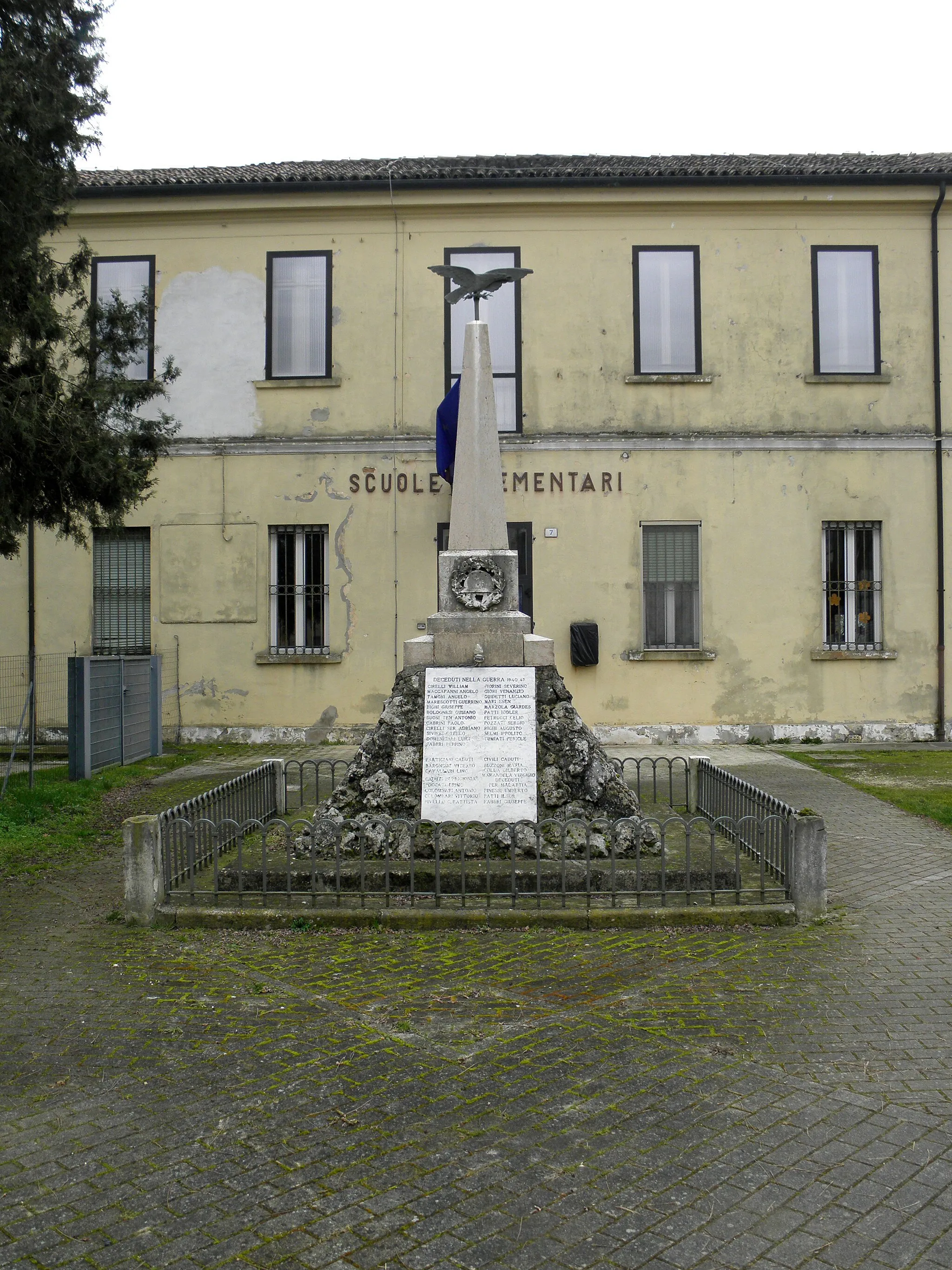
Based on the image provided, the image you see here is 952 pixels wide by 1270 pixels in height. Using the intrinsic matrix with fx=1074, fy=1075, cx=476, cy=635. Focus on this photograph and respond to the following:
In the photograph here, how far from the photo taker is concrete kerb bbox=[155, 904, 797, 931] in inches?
257

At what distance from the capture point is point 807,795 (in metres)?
11.5

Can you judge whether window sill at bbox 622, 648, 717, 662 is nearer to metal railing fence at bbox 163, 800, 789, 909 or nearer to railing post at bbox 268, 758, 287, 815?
railing post at bbox 268, 758, 287, 815

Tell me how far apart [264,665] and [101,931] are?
9871 millimetres

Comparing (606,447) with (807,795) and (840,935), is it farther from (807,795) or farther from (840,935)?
(840,935)

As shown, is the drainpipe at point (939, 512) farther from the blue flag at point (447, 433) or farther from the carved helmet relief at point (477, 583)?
the carved helmet relief at point (477, 583)

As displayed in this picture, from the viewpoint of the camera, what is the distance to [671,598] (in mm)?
16469

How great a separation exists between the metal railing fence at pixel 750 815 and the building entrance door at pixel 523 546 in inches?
269

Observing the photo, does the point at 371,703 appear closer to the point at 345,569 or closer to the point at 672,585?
the point at 345,569

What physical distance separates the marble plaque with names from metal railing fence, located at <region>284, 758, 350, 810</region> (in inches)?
54.7

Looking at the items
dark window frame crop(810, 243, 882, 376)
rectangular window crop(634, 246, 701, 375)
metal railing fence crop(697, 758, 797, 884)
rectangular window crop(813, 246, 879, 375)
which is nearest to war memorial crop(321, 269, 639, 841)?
metal railing fence crop(697, 758, 797, 884)

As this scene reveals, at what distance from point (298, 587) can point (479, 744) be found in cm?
935

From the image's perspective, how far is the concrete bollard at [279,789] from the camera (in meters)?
9.75

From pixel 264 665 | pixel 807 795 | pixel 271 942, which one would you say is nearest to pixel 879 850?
pixel 807 795

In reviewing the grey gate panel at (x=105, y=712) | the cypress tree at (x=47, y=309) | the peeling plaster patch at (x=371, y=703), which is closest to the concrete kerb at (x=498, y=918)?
the cypress tree at (x=47, y=309)
